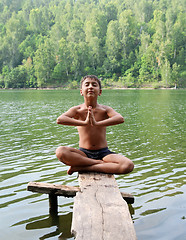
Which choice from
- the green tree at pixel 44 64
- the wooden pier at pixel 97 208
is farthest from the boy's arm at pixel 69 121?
the green tree at pixel 44 64

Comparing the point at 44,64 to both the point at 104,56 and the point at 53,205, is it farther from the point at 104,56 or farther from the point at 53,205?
the point at 53,205

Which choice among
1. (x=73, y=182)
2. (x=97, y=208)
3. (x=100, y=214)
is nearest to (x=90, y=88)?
(x=73, y=182)

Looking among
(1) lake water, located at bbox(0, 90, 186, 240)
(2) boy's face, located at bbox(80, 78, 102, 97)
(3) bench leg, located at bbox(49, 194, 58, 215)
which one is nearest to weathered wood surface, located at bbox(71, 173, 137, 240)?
(3) bench leg, located at bbox(49, 194, 58, 215)

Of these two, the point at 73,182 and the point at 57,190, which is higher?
the point at 57,190

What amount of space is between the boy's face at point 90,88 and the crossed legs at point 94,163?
3.84 ft

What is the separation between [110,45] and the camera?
100062 mm

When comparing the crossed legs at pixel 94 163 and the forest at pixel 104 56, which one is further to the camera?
the forest at pixel 104 56

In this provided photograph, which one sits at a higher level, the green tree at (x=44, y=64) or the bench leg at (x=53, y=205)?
the green tree at (x=44, y=64)

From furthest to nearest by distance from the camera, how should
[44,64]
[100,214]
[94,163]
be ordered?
[44,64] < [94,163] < [100,214]

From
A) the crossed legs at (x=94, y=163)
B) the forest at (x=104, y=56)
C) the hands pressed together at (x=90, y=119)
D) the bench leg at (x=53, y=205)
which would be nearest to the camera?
the bench leg at (x=53, y=205)

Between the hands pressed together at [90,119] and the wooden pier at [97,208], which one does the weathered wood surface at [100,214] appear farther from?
the hands pressed together at [90,119]

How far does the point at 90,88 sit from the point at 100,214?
2.72m

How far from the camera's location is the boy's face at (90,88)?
215 inches

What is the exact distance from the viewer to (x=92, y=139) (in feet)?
18.1
